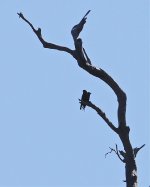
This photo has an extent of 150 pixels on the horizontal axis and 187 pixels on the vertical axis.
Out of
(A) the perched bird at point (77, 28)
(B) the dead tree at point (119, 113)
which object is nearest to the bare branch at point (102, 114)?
(B) the dead tree at point (119, 113)

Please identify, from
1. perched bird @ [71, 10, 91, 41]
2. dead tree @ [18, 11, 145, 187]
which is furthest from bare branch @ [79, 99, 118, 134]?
perched bird @ [71, 10, 91, 41]

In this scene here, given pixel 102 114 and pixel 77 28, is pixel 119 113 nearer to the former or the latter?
pixel 102 114

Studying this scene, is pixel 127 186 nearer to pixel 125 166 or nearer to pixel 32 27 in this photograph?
pixel 125 166

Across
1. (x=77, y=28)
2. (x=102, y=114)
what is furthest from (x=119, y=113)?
(x=77, y=28)

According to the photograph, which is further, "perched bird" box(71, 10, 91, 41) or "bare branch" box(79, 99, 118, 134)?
"perched bird" box(71, 10, 91, 41)

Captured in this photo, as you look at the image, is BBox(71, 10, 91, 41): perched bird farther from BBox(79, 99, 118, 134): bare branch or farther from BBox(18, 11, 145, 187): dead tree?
BBox(79, 99, 118, 134): bare branch

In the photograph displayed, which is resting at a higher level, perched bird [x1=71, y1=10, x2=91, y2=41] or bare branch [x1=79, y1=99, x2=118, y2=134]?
perched bird [x1=71, y1=10, x2=91, y2=41]

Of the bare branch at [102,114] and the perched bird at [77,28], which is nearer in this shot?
the bare branch at [102,114]

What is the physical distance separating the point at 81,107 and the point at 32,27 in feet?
6.24

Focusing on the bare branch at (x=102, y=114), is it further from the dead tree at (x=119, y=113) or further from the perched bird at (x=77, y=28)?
the perched bird at (x=77, y=28)

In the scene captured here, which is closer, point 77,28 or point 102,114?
point 102,114

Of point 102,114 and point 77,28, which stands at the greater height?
point 77,28

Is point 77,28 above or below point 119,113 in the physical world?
above

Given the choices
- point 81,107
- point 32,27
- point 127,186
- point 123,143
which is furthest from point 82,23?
point 127,186
